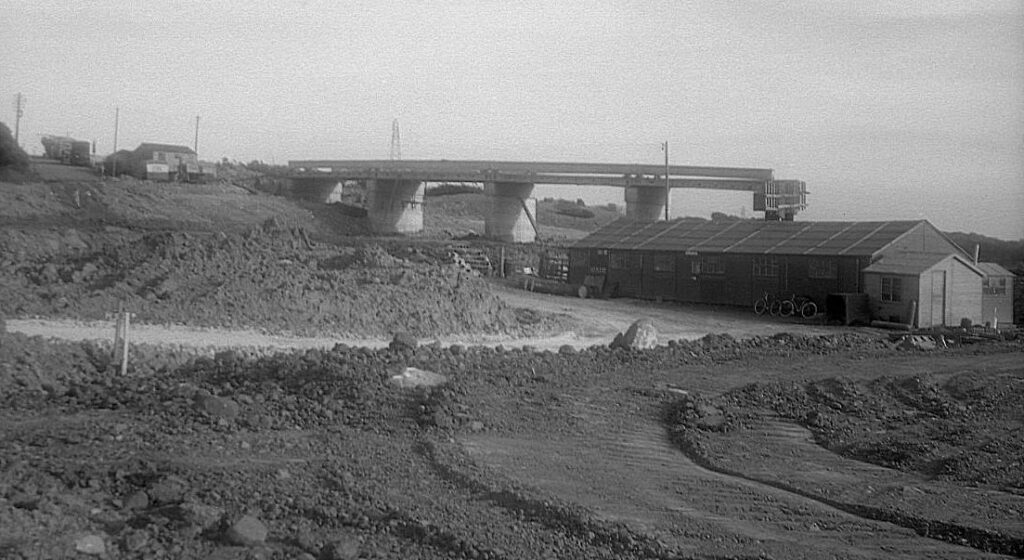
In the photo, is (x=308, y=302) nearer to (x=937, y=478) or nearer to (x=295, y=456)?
(x=295, y=456)

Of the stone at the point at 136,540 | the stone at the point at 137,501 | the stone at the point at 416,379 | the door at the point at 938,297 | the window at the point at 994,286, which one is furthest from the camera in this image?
the window at the point at 994,286

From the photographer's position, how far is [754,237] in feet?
124

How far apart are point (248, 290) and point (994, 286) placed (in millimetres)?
24826

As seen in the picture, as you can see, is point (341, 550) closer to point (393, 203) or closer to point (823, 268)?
point (823, 268)

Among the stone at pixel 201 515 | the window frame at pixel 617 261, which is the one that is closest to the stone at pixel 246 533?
the stone at pixel 201 515

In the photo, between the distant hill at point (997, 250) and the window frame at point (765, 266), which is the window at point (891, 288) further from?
the distant hill at point (997, 250)

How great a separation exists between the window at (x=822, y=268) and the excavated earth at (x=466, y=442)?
9.09 meters

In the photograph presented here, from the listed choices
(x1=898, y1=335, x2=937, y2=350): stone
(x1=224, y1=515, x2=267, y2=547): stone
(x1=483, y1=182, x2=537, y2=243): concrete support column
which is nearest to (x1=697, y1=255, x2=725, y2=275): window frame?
(x1=898, y1=335, x2=937, y2=350): stone

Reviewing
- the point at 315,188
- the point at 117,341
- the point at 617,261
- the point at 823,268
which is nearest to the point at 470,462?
the point at 117,341

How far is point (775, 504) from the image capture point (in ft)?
35.1

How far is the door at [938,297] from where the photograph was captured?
103 feet

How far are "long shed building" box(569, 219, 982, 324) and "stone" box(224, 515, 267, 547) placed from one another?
2684 cm

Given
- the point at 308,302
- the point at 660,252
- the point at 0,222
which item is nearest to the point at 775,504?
the point at 308,302

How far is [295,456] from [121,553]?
351 cm
